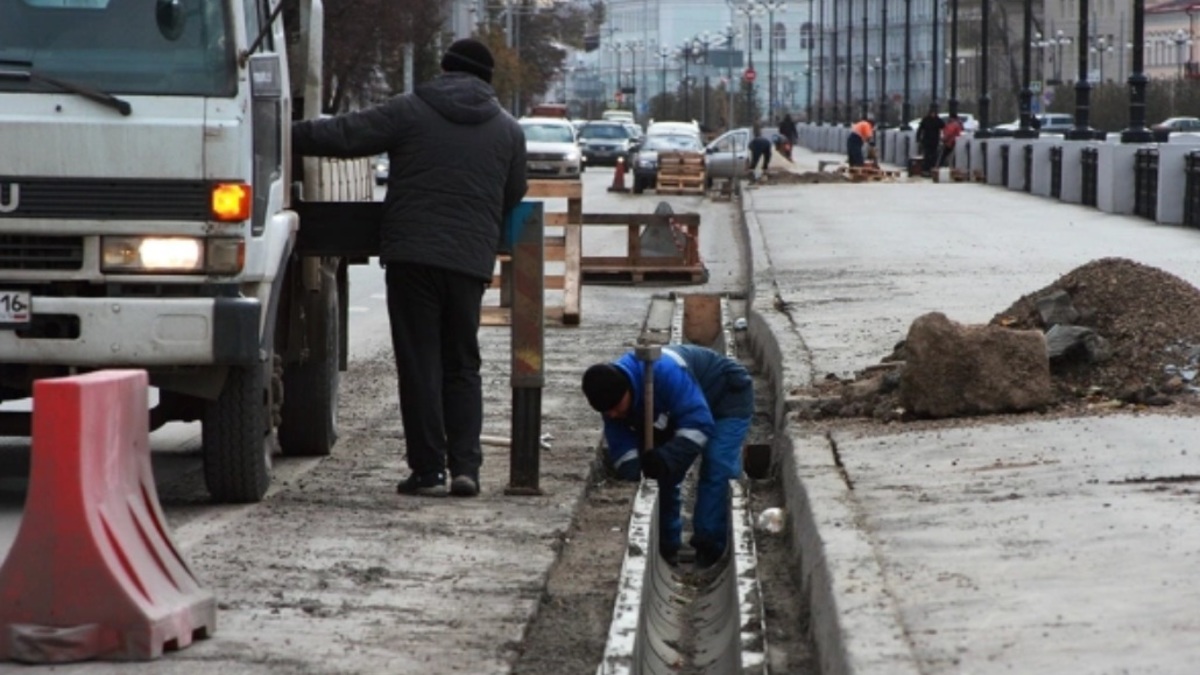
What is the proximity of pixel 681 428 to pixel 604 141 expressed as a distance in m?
71.6

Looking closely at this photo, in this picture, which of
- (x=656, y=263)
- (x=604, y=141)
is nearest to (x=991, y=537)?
(x=656, y=263)

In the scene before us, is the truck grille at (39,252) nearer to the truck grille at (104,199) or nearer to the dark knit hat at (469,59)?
the truck grille at (104,199)

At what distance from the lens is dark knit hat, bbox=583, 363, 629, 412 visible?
34.0ft

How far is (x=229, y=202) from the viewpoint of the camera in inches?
372

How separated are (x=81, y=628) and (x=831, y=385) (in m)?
7.76

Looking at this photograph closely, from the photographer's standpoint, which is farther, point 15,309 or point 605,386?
point 605,386

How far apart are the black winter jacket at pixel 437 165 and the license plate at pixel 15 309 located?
1597 mm

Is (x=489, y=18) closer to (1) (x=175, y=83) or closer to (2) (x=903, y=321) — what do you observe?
(2) (x=903, y=321)

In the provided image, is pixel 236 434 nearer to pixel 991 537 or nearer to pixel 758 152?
pixel 991 537

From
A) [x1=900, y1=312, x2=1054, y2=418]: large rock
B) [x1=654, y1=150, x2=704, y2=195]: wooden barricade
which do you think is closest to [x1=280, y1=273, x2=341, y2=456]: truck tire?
[x1=900, y1=312, x2=1054, y2=418]: large rock

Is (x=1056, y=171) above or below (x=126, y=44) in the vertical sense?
below

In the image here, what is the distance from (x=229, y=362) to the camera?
9438 mm

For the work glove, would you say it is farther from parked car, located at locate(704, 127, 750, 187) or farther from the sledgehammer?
parked car, located at locate(704, 127, 750, 187)

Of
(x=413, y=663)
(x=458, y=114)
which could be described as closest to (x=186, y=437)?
(x=458, y=114)
